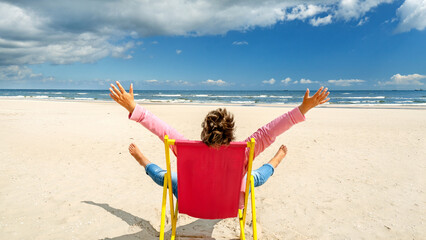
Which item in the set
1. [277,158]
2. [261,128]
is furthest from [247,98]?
[261,128]

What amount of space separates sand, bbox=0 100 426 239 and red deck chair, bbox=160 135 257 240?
82 centimetres

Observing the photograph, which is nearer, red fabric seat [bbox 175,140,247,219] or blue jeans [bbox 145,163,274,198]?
red fabric seat [bbox 175,140,247,219]

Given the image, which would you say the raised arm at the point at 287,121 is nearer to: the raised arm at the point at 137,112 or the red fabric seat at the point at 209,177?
the red fabric seat at the point at 209,177

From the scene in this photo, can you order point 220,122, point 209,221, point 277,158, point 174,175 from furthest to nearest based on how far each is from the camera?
point 209,221 < point 277,158 < point 174,175 < point 220,122

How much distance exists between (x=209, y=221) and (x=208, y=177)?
4.66 ft

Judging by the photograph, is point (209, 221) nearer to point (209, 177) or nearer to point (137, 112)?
point (209, 177)

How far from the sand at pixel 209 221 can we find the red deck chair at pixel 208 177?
2.69ft

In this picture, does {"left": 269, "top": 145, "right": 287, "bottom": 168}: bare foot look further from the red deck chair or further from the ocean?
the ocean

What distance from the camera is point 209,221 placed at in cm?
358

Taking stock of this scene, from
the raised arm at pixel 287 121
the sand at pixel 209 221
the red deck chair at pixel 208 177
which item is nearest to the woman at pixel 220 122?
the raised arm at pixel 287 121

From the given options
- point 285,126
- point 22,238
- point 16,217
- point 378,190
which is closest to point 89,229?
point 22,238

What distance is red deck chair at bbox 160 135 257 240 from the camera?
2266 mm

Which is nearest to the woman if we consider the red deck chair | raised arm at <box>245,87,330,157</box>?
raised arm at <box>245,87,330,157</box>

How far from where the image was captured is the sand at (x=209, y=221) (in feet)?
10.9
